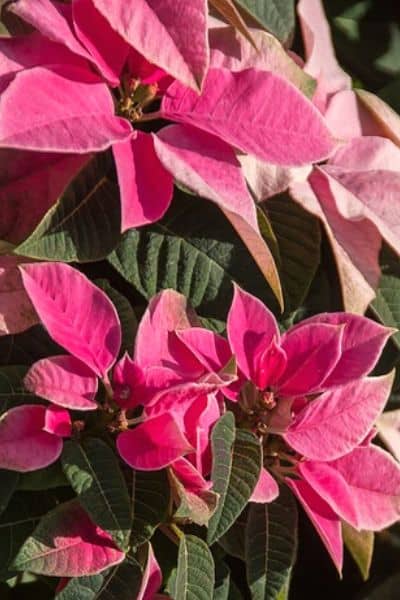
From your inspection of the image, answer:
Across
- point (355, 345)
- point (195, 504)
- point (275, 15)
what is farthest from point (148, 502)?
point (275, 15)

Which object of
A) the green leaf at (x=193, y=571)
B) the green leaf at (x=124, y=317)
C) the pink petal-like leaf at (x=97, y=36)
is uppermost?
the pink petal-like leaf at (x=97, y=36)

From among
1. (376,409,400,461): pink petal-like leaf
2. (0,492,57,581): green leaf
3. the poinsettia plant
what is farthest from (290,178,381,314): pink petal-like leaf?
(0,492,57,581): green leaf

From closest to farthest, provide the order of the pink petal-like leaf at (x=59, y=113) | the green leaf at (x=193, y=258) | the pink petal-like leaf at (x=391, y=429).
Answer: the pink petal-like leaf at (x=59, y=113), the green leaf at (x=193, y=258), the pink petal-like leaf at (x=391, y=429)

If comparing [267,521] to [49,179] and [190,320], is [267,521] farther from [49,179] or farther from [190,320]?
[49,179]

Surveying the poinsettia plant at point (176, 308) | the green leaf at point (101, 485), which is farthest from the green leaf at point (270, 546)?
the green leaf at point (101, 485)

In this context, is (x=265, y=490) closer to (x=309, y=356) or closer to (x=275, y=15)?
(x=309, y=356)

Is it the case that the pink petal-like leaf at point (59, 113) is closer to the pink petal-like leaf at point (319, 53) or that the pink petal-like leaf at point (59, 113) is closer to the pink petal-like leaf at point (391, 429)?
the pink petal-like leaf at point (319, 53)
